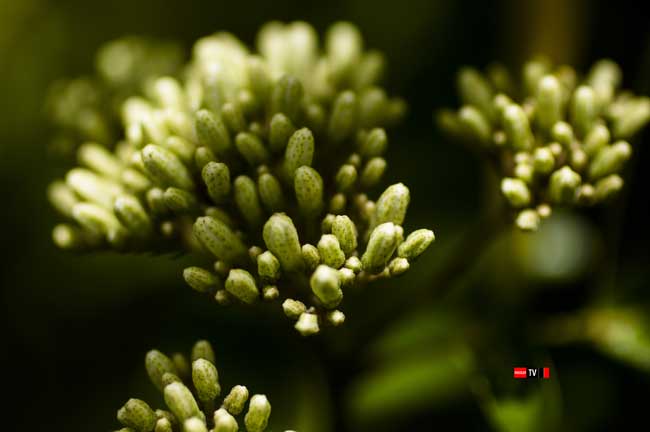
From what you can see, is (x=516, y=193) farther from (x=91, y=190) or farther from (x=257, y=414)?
(x=91, y=190)

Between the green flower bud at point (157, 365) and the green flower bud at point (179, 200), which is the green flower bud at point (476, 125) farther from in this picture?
the green flower bud at point (157, 365)

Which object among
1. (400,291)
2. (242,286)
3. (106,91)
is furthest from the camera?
(400,291)

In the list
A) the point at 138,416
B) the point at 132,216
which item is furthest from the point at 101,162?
the point at 138,416

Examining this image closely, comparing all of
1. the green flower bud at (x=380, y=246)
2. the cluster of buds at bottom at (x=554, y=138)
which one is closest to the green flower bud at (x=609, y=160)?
the cluster of buds at bottom at (x=554, y=138)

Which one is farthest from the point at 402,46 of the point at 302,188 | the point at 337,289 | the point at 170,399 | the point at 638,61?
the point at 170,399

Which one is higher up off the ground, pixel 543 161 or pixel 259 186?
pixel 543 161

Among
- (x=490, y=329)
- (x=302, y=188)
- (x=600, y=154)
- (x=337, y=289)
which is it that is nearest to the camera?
(x=337, y=289)

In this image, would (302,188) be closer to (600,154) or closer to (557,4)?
(600,154)
